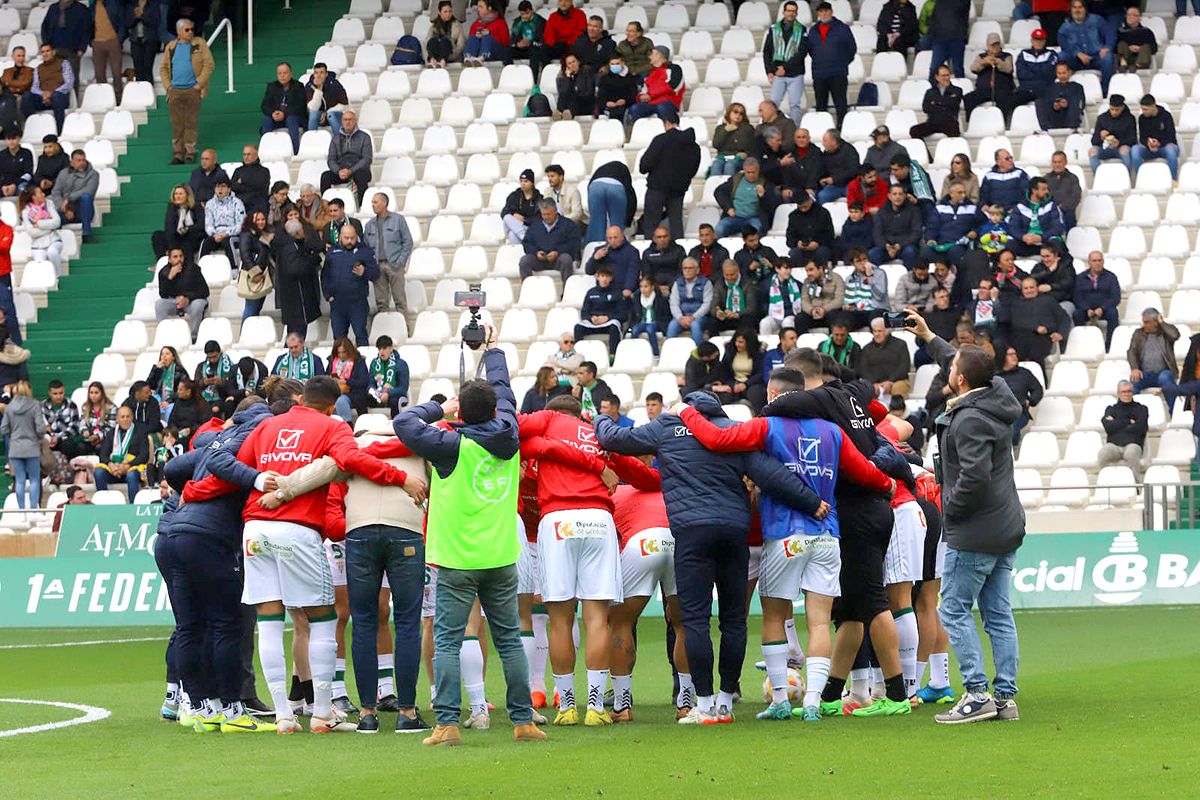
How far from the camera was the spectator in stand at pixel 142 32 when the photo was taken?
32.8 meters

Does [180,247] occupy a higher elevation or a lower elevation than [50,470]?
higher

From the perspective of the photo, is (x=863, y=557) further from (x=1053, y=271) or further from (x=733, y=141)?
(x=733, y=141)

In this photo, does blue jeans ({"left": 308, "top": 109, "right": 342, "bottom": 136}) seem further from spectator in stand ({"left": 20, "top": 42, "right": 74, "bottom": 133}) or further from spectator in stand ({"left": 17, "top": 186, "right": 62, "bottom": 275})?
spectator in stand ({"left": 20, "top": 42, "right": 74, "bottom": 133})

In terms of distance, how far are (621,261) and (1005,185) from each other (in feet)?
17.6

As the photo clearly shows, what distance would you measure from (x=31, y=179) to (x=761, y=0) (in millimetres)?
12454

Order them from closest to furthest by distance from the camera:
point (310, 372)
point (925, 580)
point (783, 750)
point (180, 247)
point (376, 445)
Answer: point (783, 750)
point (376, 445)
point (925, 580)
point (310, 372)
point (180, 247)

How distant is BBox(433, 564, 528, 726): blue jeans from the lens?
1084 cm

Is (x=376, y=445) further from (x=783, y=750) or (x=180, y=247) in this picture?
(x=180, y=247)

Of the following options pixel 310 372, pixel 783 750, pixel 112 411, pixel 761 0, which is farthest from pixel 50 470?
pixel 783 750

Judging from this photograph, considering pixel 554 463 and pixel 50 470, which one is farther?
pixel 50 470

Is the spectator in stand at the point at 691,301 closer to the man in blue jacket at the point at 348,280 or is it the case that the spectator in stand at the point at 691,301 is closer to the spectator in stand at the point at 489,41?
the man in blue jacket at the point at 348,280

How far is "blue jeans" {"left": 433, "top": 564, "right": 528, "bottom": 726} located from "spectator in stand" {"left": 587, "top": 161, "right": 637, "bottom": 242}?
16.2 m

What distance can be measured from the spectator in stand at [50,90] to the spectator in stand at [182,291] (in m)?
5.81

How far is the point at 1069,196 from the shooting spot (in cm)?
2608
